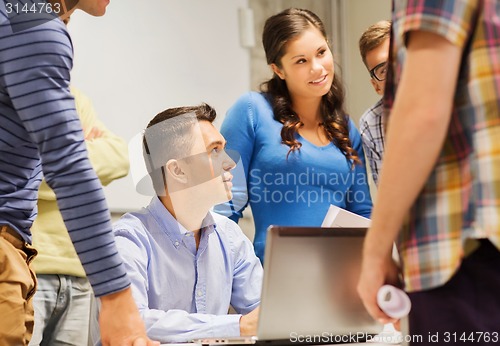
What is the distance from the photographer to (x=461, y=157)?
845mm

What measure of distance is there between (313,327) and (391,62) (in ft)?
1.43

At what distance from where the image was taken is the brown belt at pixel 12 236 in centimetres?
110

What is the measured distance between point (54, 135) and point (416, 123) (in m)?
0.53

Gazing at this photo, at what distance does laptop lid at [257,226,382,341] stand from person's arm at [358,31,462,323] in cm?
21

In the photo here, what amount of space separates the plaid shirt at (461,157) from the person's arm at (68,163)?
0.45 metres

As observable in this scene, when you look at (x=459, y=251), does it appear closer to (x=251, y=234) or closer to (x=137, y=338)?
(x=137, y=338)

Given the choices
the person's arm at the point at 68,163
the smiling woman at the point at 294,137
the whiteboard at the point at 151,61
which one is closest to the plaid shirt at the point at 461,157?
the person's arm at the point at 68,163

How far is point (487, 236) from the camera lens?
31.3 inches

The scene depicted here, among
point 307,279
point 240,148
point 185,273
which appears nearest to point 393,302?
point 307,279

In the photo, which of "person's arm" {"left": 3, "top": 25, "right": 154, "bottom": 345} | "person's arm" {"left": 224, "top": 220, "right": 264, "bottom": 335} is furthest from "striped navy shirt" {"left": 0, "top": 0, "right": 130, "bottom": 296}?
"person's arm" {"left": 224, "top": 220, "right": 264, "bottom": 335}

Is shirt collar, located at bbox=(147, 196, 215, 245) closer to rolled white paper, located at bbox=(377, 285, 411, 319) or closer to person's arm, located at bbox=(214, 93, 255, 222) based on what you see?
person's arm, located at bbox=(214, 93, 255, 222)

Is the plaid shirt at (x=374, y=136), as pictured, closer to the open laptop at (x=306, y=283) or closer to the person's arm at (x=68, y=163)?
the open laptop at (x=306, y=283)

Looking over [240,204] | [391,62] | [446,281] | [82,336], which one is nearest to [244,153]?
[240,204]

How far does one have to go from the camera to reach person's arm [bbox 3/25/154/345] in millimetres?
1005
